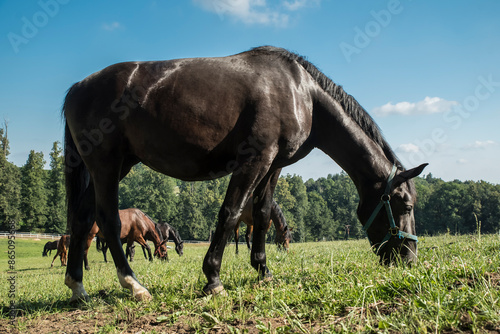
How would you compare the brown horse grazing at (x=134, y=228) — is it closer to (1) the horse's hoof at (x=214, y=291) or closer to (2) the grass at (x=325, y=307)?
(2) the grass at (x=325, y=307)

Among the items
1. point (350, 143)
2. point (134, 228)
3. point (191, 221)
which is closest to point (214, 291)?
point (350, 143)

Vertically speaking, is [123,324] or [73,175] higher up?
[73,175]

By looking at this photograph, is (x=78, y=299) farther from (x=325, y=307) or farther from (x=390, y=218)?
(x=390, y=218)

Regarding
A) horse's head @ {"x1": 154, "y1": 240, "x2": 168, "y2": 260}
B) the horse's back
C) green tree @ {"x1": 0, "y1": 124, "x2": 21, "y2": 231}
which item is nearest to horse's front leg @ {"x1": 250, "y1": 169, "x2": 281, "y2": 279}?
the horse's back

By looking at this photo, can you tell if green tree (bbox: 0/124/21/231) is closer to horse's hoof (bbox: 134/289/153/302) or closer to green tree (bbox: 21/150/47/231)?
green tree (bbox: 21/150/47/231)

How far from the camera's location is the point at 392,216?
13.3 feet

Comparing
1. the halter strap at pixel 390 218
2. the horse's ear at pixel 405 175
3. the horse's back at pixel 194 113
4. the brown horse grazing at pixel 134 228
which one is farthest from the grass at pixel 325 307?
the brown horse grazing at pixel 134 228

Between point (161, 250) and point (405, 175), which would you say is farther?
point (161, 250)

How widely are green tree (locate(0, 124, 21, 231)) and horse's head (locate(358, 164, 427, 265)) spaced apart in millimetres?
49720

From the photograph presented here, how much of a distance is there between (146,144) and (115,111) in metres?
0.54

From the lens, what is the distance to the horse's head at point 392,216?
13.2 feet

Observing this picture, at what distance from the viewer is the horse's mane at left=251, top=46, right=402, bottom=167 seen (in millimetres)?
A: 4176

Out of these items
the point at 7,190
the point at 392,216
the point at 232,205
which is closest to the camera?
the point at 232,205

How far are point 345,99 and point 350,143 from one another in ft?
1.84
